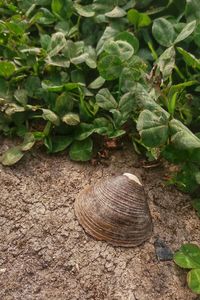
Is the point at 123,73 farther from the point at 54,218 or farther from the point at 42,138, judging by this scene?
the point at 54,218

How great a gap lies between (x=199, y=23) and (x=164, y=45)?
0.19 metres

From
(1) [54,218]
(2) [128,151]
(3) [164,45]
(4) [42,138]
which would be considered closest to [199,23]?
(3) [164,45]

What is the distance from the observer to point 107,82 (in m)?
A: 2.37

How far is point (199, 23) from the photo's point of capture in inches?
92.4

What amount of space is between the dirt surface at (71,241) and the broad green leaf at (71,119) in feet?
0.53

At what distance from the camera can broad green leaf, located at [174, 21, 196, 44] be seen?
2.27m

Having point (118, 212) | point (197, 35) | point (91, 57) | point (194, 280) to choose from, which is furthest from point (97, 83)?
point (194, 280)

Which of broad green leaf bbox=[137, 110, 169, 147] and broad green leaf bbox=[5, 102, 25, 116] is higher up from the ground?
broad green leaf bbox=[137, 110, 169, 147]

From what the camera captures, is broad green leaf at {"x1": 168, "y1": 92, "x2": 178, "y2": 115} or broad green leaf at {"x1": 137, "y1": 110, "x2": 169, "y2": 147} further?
broad green leaf at {"x1": 168, "y1": 92, "x2": 178, "y2": 115}

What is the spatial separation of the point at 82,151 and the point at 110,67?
394 millimetres

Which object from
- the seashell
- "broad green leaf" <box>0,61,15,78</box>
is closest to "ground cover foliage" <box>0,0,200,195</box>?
"broad green leaf" <box>0,61,15,78</box>

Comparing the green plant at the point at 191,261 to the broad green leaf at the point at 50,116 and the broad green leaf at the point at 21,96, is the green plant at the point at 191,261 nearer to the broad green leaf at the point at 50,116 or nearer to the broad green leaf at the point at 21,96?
the broad green leaf at the point at 50,116

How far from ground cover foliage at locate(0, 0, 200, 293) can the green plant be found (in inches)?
0.7

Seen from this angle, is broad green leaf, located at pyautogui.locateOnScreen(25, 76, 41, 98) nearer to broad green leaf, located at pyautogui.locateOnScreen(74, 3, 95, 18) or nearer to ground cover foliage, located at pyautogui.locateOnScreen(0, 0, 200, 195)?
ground cover foliage, located at pyautogui.locateOnScreen(0, 0, 200, 195)
